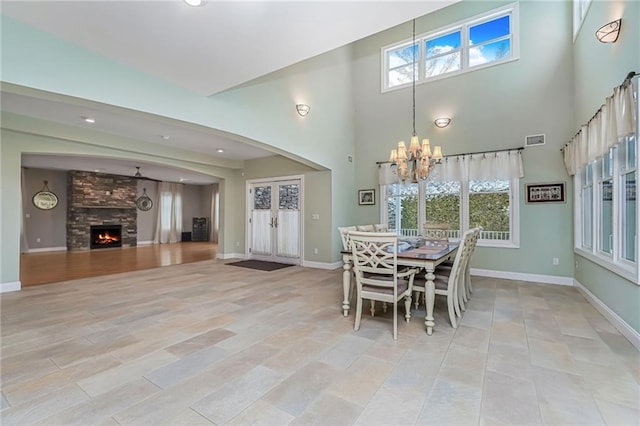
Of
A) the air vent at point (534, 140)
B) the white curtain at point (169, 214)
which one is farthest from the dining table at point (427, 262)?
the white curtain at point (169, 214)

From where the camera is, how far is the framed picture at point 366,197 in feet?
21.9

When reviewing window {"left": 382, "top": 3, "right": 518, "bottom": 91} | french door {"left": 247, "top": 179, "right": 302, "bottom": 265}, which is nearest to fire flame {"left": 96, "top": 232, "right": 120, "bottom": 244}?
french door {"left": 247, "top": 179, "right": 302, "bottom": 265}

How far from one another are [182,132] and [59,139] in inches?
76.7

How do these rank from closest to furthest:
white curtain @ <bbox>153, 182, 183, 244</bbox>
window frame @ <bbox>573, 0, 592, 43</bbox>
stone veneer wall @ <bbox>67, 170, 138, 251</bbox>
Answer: window frame @ <bbox>573, 0, 592, 43</bbox> → stone veneer wall @ <bbox>67, 170, 138, 251</bbox> → white curtain @ <bbox>153, 182, 183, 244</bbox>

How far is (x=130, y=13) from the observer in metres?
2.30

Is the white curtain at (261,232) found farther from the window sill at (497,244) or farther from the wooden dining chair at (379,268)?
the window sill at (497,244)

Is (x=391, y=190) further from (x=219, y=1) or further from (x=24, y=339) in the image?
(x=24, y=339)

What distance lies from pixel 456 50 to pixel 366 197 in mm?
3511

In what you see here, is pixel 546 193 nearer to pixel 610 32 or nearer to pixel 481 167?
pixel 481 167

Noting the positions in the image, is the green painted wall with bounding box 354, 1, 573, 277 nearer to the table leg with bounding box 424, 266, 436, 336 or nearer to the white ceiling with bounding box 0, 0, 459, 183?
the table leg with bounding box 424, 266, 436, 336

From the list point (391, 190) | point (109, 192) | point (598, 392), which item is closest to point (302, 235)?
point (391, 190)

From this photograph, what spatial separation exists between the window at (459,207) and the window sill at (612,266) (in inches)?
47.8

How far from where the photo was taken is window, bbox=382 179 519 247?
5.29 metres

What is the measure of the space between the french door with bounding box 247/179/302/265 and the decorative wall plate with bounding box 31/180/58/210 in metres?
6.71
